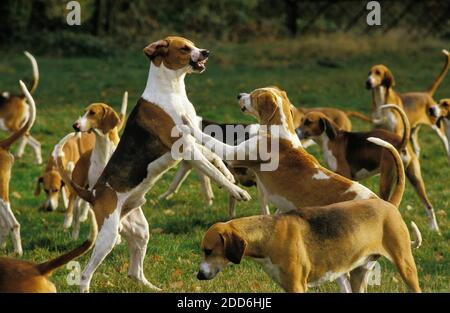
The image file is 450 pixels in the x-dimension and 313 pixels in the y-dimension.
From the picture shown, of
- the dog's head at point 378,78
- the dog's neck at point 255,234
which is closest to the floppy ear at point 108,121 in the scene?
the dog's neck at point 255,234

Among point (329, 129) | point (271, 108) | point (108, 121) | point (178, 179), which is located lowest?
point (178, 179)

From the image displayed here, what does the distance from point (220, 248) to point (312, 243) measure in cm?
65

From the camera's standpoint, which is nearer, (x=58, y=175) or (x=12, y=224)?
(x=12, y=224)

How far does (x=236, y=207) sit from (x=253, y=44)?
15.4m

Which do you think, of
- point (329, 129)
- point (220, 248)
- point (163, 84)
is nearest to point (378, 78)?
point (329, 129)

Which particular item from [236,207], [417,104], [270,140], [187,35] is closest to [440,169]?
[417,104]

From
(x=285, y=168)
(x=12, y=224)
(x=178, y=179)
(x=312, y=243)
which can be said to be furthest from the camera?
(x=178, y=179)

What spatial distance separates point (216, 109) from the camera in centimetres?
1833

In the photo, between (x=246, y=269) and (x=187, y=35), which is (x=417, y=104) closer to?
(x=246, y=269)

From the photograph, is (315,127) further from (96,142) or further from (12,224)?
(12,224)

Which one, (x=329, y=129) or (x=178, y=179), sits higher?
(x=329, y=129)

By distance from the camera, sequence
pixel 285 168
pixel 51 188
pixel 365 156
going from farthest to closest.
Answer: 1. pixel 51 188
2. pixel 365 156
3. pixel 285 168

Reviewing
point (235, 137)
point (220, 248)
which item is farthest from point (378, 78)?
point (220, 248)

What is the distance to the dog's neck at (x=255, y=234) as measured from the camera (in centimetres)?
630
